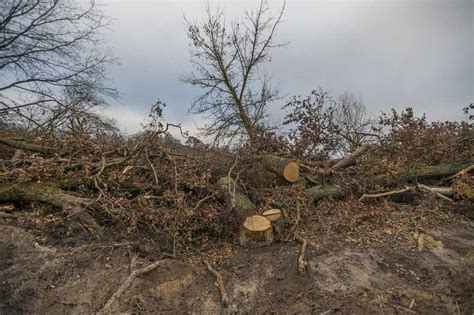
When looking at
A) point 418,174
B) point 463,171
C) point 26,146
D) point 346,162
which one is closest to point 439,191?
point 418,174

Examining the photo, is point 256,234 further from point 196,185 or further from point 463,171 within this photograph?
point 463,171

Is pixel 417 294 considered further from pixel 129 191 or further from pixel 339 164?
pixel 129 191

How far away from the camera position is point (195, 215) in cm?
491

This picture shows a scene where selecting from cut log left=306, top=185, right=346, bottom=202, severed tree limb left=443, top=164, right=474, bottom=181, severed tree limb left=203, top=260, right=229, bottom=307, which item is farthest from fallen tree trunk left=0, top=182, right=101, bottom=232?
severed tree limb left=443, top=164, right=474, bottom=181

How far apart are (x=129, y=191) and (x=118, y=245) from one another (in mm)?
1269

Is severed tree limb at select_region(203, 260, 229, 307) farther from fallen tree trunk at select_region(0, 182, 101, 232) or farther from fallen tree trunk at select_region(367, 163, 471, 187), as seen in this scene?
fallen tree trunk at select_region(367, 163, 471, 187)

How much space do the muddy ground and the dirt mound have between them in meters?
0.01

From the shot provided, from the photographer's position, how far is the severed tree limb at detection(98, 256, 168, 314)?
356 centimetres

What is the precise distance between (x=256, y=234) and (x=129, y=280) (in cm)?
169

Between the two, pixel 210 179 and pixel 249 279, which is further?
pixel 210 179

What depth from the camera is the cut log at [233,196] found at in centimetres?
500

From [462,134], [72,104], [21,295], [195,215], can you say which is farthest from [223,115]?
[21,295]

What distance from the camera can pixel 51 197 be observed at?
16.7 feet

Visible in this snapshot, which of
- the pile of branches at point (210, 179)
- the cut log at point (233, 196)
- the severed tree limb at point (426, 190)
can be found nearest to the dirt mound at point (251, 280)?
the pile of branches at point (210, 179)
